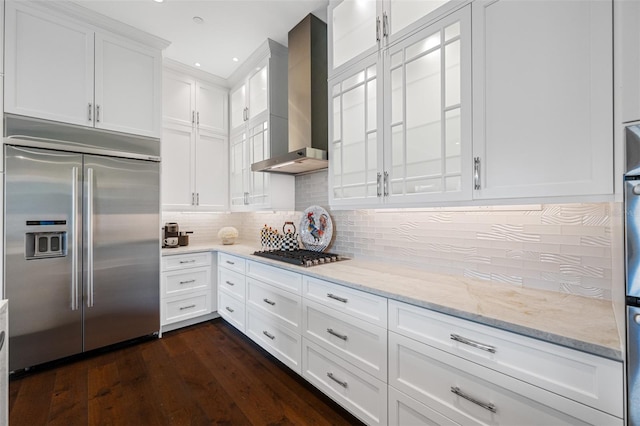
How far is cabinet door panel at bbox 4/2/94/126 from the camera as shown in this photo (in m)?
2.05

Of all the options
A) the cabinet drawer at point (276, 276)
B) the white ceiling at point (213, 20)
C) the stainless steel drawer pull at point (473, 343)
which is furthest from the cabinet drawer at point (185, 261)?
the stainless steel drawer pull at point (473, 343)

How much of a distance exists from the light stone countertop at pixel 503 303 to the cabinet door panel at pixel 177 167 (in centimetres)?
212

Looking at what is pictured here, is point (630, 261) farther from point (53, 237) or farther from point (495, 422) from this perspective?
point (53, 237)

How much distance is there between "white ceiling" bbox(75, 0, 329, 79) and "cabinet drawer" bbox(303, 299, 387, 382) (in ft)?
7.84

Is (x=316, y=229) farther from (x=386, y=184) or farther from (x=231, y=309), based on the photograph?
(x=231, y=309)

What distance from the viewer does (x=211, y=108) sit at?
11.2 feet

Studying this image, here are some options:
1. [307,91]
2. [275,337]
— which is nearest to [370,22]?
[307,91]

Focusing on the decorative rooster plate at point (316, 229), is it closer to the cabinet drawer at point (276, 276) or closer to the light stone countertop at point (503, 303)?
the cabinet drawer at point (276, 276)

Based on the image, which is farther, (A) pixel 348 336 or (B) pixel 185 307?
(B) pixel 185 307

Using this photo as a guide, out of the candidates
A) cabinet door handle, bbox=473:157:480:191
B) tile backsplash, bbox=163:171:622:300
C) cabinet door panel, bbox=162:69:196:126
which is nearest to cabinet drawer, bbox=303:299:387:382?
tile backsplash, bbox=163:171:622:300

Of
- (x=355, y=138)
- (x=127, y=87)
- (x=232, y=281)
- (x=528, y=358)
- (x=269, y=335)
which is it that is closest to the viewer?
(x=528, y=358)

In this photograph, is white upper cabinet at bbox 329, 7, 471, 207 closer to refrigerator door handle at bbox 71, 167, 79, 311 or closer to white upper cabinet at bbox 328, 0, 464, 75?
white upper cabinet at bbox 328, 0, 464, 75

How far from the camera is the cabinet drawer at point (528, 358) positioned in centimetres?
80

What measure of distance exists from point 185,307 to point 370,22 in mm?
3153
